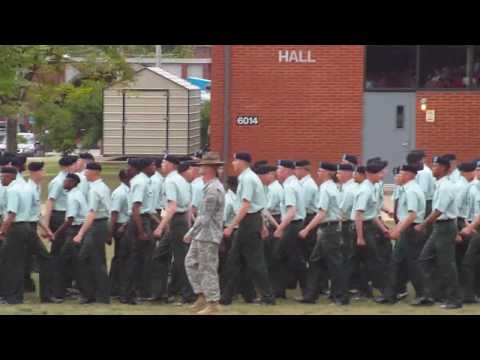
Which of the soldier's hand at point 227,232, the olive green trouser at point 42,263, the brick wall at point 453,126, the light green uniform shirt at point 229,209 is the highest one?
the brick wall at point 453,126

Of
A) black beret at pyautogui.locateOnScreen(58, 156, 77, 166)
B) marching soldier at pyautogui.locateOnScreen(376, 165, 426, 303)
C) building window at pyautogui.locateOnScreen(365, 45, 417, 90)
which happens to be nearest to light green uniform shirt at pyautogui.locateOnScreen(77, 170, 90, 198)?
black beret at pyautogui.locateOnScreen(58, 156, 77, 166)

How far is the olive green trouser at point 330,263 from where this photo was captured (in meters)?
15.1

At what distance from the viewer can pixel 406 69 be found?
2784 cm

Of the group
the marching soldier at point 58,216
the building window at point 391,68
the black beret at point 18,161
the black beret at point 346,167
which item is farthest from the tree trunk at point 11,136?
the black beret at point 346,167

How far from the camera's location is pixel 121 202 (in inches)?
610

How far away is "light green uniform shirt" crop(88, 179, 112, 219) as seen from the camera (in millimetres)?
14867

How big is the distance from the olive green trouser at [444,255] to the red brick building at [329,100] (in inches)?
491

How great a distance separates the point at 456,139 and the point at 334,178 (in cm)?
1173

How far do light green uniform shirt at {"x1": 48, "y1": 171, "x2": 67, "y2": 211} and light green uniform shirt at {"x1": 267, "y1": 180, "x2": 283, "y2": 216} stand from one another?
2879mm

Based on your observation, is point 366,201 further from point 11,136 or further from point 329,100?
point 11,136

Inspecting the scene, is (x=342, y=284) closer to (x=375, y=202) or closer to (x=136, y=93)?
(x=375, y=202)

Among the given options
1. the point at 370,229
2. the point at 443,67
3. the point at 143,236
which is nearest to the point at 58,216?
the point at 143,236

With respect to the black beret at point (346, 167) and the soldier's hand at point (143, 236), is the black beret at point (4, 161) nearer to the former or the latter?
the soldier's hand at point (143, 236)

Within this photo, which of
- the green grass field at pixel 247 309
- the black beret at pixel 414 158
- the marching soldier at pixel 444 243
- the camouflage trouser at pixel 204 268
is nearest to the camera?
the camouflage trouser at pixel 204 268
